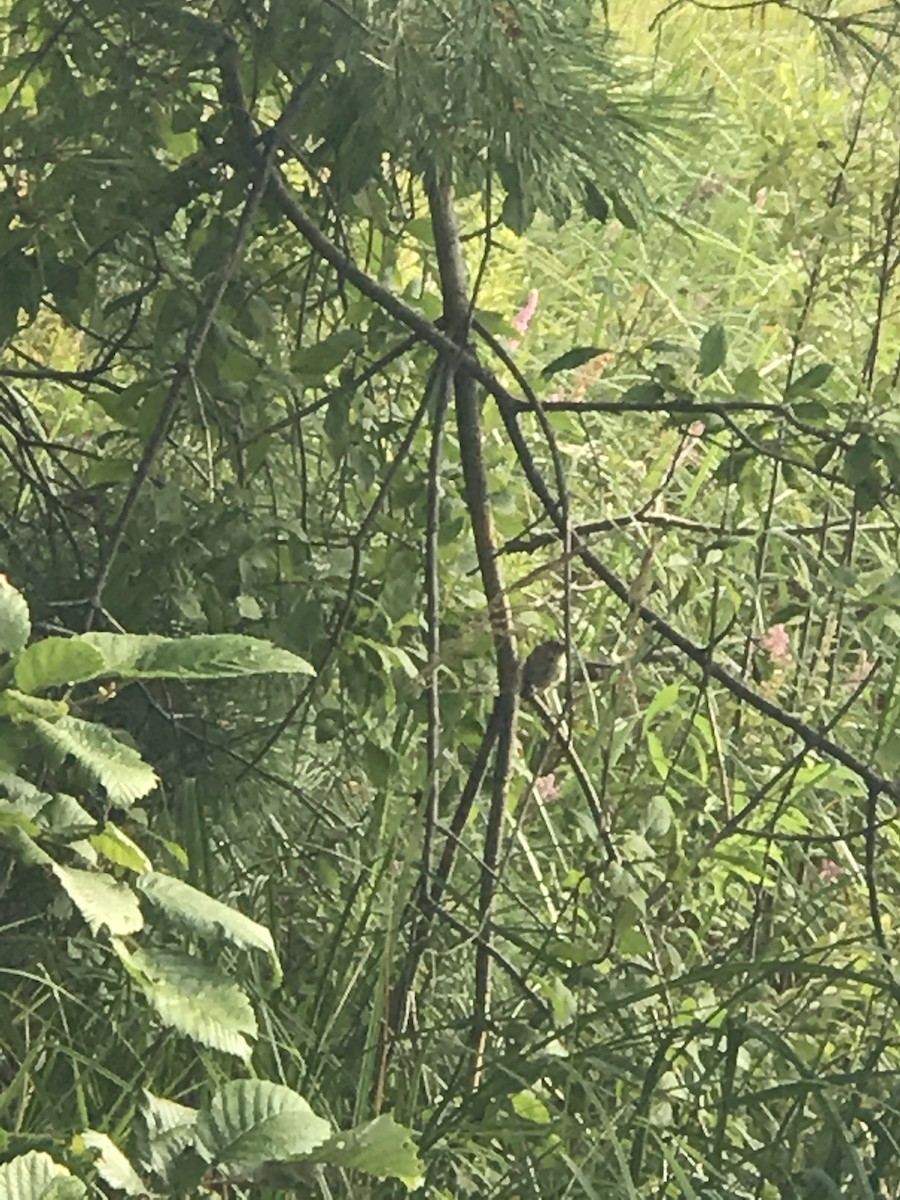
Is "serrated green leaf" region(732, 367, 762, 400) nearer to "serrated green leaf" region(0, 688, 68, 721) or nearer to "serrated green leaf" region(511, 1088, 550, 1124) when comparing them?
"serrated green leaf" region(511, 1088, 550, 1124)

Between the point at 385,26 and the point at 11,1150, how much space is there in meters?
0.69

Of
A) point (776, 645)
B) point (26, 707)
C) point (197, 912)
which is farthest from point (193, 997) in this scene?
point (776, 645)

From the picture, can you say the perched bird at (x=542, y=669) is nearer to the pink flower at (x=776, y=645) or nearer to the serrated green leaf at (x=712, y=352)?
the serrated green leaf at (x=712, y=352)

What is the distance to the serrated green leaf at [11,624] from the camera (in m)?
0.74

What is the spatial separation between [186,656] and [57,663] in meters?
0.06

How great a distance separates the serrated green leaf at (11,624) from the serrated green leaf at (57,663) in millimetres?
20

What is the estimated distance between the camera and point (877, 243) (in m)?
1.75

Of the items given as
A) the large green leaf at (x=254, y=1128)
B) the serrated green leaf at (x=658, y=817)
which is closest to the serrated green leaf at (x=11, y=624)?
the large green leaf at (x=254, y=1128)

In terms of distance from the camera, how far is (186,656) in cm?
74

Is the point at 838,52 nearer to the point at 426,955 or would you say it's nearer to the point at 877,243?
the point at 877,243

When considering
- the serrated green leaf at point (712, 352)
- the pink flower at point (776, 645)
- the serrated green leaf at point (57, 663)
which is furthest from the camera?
the pink flower at point (776, 645)

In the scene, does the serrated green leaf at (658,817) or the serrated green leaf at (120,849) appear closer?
the serrated green leaf at (120,849)

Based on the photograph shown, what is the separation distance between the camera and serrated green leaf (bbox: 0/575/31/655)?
2.44 feet

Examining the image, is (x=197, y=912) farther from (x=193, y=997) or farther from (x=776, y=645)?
(x=776, y=645)
